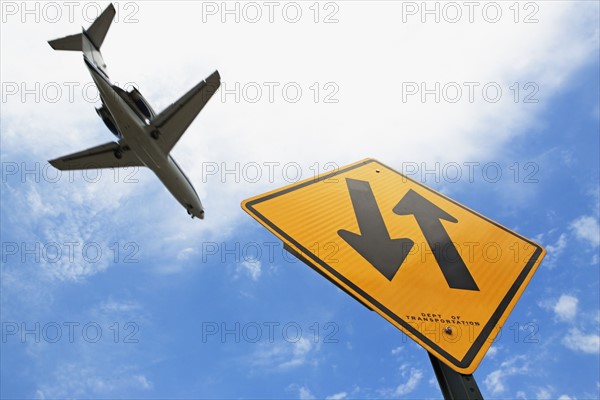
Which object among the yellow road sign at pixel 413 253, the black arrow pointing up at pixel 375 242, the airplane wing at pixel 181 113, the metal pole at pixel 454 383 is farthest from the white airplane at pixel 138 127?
the metal pole at pixel 454 383

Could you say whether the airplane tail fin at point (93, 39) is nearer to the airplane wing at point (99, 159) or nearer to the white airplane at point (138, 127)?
the white airplane at point (138, 127)

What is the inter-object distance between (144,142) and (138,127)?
77 centimetres

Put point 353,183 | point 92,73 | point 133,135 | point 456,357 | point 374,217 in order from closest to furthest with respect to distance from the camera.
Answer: point 456,357
point 374,217
point 353,183
point 92,73
point 133,135

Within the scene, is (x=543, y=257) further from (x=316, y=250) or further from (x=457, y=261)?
(x=316, y=250)

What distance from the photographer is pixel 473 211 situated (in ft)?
12.7

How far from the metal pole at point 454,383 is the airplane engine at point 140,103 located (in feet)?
60.4

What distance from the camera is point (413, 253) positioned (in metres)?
2.89

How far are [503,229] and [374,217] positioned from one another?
134cm

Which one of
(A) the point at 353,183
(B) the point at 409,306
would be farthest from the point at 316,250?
(A) the point at 353,183

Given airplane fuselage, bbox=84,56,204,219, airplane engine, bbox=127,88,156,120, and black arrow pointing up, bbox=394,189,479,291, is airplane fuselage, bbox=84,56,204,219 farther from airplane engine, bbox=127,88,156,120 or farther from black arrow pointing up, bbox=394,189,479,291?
black arrow pointing up, bbox=394,189,479,291

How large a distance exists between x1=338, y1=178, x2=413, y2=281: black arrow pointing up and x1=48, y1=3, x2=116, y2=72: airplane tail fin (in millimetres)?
22401

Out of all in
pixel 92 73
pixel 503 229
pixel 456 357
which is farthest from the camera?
pixel 92 73

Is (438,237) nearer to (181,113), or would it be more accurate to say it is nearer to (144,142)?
(181,113)

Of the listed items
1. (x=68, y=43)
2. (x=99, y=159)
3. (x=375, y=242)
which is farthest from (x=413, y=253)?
(x=68, y=43)
